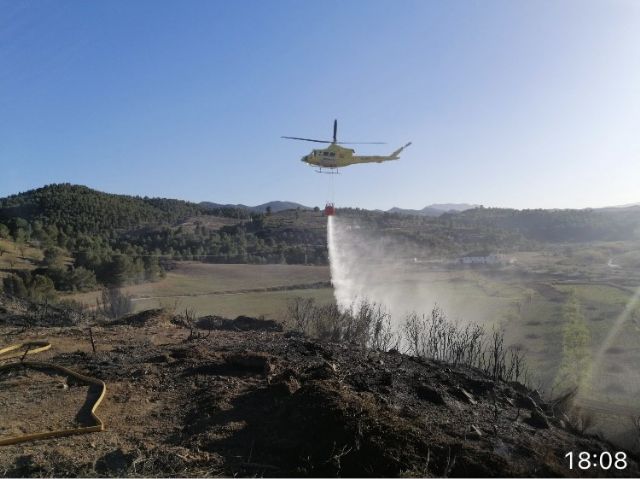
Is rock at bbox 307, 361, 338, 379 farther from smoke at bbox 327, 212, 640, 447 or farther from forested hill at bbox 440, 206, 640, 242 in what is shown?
forested hill at bbox 440, 206, 640, 242

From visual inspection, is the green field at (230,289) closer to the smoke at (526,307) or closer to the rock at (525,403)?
the smoke at (526,307)

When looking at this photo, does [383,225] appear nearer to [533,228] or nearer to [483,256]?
[483,256]

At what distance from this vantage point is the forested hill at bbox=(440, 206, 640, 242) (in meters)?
120

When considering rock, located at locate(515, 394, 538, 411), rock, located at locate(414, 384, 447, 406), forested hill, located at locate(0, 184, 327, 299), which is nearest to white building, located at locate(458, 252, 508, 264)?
forested hill, located at locate(0, 184, 327, 299)

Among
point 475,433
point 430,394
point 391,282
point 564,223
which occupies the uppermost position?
point 564,223

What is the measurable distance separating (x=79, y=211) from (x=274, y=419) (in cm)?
9137

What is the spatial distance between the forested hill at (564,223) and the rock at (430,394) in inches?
4642

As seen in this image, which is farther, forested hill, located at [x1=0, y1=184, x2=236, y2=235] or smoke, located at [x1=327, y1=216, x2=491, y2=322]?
forested hill, located at [x1=0, y1=184, x2=236, y2=235]

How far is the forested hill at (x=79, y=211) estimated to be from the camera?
83188 mm

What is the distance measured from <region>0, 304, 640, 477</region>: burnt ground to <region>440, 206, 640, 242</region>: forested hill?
11768 cm

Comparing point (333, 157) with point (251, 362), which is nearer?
point (251, 362)

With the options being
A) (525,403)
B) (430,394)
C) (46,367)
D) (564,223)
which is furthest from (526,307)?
(564,223)

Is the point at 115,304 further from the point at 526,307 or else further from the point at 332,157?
the point at 526,307

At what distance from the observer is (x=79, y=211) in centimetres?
8906
